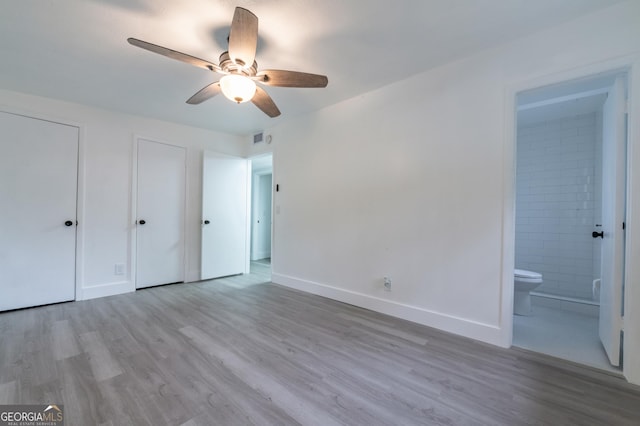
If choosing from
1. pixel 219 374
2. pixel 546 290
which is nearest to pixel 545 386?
pixel 219 374

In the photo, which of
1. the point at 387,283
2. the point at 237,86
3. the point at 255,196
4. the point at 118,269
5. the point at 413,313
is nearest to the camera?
the point at 237,86

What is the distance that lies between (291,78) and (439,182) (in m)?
1.62

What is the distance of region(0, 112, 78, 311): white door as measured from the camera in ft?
9.47

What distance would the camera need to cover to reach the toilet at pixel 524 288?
9.18 ft

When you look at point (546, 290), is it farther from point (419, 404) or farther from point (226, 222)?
point (226, 222)

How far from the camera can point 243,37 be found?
159 cm

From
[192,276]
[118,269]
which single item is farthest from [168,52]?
[192,276]

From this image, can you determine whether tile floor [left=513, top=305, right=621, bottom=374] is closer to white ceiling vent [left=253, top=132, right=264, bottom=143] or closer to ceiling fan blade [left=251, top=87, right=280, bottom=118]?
ceiling fan blade [left=251, top=87, right=280, bottom=118]

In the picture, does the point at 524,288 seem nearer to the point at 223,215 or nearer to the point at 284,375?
the point at 284,375

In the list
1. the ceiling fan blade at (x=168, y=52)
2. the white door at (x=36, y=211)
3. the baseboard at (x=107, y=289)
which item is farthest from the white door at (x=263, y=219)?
the ceiling fan blade at (x=168, y=52)

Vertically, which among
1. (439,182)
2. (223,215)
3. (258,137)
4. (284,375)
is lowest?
(284,375)

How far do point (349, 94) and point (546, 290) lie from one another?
11.8 feet

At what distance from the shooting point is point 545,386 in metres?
1.65

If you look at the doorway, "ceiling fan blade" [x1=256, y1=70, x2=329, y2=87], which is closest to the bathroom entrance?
"ceiling fan blade" [x1=256, y1=70, x2=329, y2=87]
